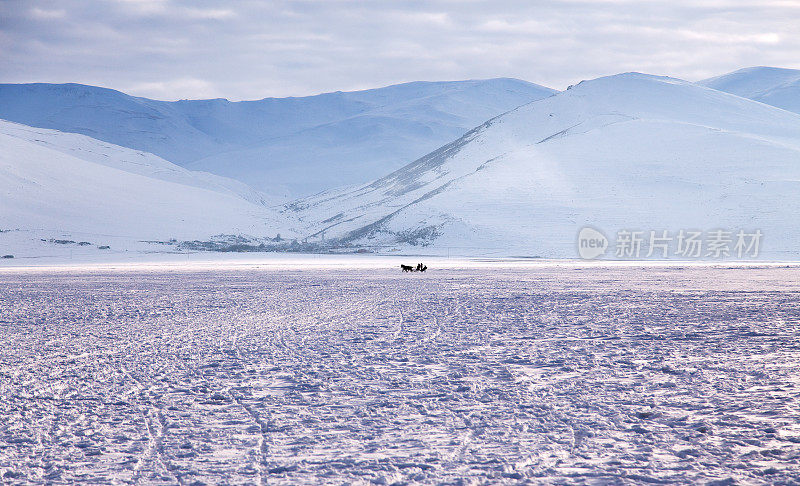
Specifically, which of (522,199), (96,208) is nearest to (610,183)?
(522,199)

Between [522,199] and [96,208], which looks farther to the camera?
[96,208]

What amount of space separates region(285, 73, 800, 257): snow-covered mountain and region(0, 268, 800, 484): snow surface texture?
4052 centimetres

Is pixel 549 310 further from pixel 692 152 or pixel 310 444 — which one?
pixel 692 152

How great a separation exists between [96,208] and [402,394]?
238ft

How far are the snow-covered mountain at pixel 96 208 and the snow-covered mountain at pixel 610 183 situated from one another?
10.0 meters

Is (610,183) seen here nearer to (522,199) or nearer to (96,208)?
(522,199)

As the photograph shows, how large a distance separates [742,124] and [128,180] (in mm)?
67658

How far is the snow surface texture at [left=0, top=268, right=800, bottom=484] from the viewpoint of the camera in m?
7.30


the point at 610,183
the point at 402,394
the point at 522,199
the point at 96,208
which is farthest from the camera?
the point at 96,208

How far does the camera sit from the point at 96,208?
77625 millimetres
